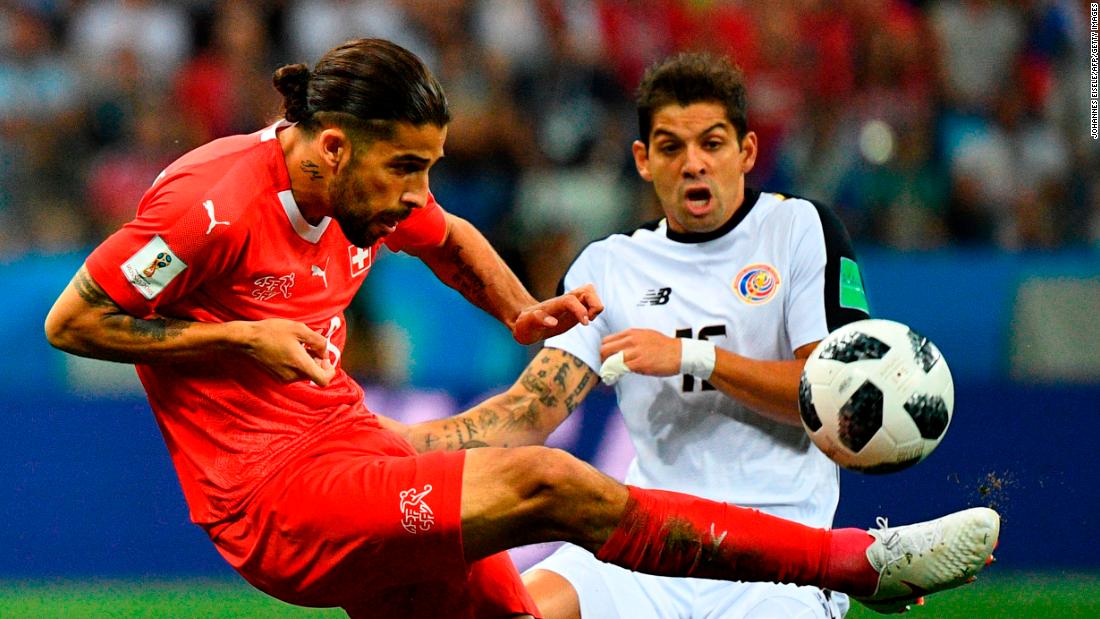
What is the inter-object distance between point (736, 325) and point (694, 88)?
83cm

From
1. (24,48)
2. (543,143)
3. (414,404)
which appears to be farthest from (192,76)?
(414,404)

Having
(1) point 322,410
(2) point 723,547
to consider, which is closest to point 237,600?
(1) point 322,410

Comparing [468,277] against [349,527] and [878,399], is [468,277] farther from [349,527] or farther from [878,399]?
[878,399]

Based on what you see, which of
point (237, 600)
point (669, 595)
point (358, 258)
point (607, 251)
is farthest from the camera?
point (237, 600)

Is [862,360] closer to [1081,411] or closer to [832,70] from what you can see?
[1081,411]

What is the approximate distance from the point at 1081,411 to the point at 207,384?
5.08 metres

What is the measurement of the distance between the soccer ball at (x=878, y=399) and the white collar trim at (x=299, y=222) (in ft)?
4.74

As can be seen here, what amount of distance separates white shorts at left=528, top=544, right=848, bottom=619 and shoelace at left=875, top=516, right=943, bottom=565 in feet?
2.07

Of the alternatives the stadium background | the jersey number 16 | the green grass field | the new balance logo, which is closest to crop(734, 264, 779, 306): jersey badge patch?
the jersey number 16

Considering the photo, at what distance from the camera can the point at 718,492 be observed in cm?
451

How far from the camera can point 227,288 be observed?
378 centimetres

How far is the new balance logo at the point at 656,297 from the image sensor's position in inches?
187

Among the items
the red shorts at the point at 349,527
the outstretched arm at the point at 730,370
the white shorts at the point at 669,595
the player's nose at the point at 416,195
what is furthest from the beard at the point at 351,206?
the white shorts at the point at 669,595

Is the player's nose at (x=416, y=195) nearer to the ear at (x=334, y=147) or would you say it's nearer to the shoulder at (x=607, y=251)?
the ear at (x=334, y=147)
